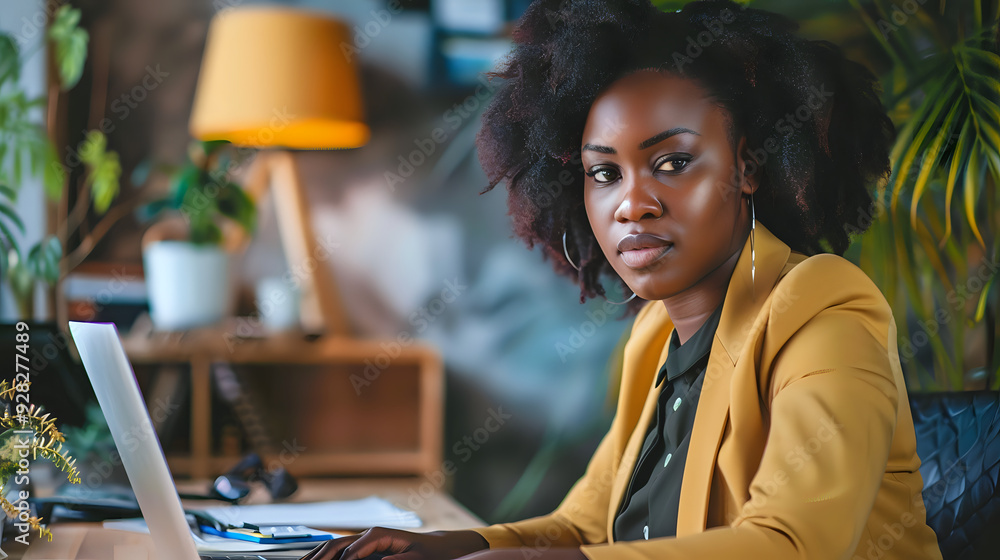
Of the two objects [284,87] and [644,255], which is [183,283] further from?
[644,255]

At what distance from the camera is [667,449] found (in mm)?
1023

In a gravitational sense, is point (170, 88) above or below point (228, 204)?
above

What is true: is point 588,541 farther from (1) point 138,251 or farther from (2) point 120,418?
(1) point 138,251

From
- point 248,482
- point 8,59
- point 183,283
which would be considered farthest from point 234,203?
point 248,482

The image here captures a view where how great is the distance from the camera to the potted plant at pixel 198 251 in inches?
94.5

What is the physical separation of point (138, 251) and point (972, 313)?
245cm

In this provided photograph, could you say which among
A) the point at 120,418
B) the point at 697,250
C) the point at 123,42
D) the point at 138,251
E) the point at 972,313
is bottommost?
the point at 138,251

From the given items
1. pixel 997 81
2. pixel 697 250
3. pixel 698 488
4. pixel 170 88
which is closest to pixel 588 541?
pixel 698 488

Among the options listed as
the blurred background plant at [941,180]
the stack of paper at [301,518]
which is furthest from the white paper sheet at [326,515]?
the blurred background plant at [941,180]

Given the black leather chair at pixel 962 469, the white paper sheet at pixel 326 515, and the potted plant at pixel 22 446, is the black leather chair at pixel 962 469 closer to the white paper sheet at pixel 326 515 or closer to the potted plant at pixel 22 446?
the white paper sheet at pixel 326 515

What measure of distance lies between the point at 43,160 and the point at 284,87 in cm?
75

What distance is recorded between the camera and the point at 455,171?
112 inches

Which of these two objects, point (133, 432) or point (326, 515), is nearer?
point (133, 432)

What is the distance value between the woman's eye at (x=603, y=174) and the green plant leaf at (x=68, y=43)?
6.76 feet
